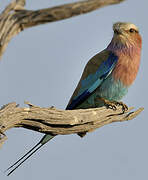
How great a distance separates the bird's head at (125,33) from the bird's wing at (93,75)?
12.3 inches

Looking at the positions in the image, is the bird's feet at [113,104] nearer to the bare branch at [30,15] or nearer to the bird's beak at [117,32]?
the bird's beak at [117,32]

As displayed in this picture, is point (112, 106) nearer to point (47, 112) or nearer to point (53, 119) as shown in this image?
point (53, 119)

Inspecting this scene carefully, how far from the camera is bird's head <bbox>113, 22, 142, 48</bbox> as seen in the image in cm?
980

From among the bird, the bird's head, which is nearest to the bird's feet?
the bird

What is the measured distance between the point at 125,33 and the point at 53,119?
2885 millimetres

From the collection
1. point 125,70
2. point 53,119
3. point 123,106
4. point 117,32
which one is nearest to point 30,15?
point 53,119

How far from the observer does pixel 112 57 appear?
383 inches

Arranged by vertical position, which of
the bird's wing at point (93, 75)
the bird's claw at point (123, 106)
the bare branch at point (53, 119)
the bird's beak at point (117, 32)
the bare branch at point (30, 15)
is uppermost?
the bird's beak at point (117, 32)

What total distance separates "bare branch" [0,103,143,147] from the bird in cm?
72

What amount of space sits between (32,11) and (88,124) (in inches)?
111

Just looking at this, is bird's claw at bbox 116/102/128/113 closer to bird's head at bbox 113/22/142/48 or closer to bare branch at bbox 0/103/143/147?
bare branch at bbox 0/103/143/147

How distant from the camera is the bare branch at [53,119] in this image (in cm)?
721

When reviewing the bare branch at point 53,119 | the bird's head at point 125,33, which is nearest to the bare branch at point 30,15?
the bare branch at point 53,119

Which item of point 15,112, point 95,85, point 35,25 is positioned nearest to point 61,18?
point 35,25
